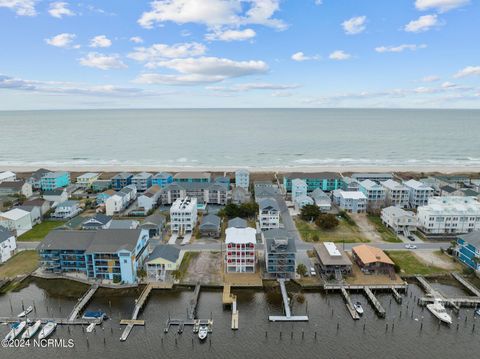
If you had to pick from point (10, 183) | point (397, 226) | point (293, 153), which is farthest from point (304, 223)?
point (293, 153)

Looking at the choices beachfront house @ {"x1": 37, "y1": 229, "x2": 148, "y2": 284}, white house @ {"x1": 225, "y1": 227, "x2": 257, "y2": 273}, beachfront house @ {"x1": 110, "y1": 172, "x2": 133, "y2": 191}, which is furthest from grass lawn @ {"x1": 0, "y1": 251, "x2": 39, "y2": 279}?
beachfront house @ {"x1": 110, "y1": 172, "x2": 133, "y2": 191}

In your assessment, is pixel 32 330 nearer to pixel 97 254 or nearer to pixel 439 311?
pixel 97 254

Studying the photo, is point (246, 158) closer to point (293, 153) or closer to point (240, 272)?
point (293, 153)

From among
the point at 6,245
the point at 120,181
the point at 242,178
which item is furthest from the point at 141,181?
the point at 6,245

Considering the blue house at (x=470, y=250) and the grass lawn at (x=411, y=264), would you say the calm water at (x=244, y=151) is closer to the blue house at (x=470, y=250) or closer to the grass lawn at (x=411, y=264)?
the grass lawn at (x=411, y=264)

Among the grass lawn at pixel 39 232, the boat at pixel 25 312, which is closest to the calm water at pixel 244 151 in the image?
the grass lawn at pixel 39 232

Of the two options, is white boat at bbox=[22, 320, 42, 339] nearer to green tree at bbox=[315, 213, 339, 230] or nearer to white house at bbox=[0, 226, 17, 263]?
white house at bbox=[0, 226, 17, 263]
